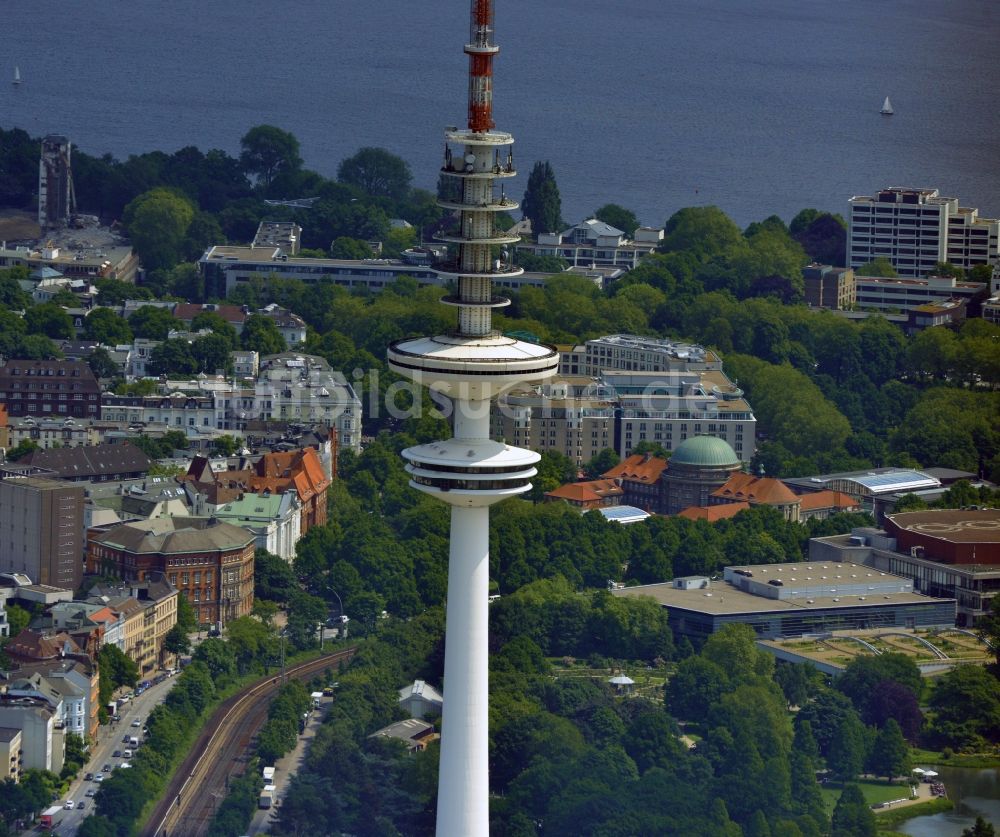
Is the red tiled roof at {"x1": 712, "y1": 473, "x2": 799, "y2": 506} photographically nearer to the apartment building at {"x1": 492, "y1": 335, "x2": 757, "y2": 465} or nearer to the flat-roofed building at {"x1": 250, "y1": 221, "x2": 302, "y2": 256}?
the apartment building at {"x1": 492, "y1": 335, "x2": 757, "y2": 465}

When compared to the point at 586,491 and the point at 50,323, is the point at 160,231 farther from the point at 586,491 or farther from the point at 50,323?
the point at 586,491

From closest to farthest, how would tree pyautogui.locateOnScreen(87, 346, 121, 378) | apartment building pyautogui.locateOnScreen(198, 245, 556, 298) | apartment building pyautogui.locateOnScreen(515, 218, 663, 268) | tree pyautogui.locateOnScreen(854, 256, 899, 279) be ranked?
tree pyautogui.locateOnScreen(87, 346, 121, 378)
apartment building pyautogui.locateOnScreen(198, 245, 556, 298)
tree pyautogui.locateOnScreen(854, 256, 899, 279)
apartment building pyautogui.locateOnScreen(515, 218, 663, 268)

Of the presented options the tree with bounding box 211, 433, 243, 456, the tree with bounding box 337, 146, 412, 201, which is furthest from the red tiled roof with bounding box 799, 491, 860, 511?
the tree with bounding box 337, 146, 412, 201

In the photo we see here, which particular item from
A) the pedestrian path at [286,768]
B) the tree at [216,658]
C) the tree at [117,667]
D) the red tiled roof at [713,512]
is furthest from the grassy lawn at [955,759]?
the red tiled roof at [713,512]

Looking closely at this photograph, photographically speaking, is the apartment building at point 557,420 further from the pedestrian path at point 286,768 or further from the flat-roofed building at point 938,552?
the pedestrian path at point 286,768

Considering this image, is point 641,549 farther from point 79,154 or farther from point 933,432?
point 79,154

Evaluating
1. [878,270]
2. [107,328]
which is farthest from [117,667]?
[878,270]

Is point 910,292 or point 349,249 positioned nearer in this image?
point 910,292
